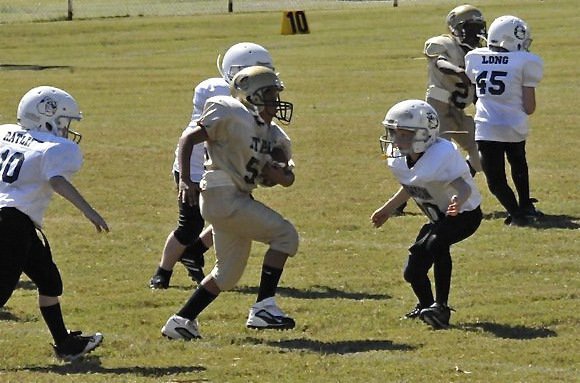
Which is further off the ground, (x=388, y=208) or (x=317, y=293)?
(x=388, y=208)

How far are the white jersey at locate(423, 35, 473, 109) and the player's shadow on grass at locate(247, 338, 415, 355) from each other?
486 cm

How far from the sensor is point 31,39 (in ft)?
111

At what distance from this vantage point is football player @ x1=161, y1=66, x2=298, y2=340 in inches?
306

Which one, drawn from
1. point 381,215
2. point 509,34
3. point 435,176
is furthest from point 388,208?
point 509,34

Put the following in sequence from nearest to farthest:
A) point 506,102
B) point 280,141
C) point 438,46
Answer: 1. point 280,141
2. point 506,102
3. point 438,46

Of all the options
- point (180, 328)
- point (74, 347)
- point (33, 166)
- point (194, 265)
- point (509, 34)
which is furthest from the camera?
point (509, 34)

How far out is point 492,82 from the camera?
11.9 m

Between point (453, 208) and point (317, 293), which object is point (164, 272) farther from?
point (453, 208)

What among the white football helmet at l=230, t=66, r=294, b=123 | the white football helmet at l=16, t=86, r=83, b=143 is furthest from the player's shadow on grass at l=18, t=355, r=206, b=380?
the white football helmet at l=230, t=66, r=294, b=123

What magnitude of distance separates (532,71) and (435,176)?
3.95m

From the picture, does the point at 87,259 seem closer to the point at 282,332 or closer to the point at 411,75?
the point at 282,332

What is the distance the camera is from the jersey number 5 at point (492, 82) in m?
11.9

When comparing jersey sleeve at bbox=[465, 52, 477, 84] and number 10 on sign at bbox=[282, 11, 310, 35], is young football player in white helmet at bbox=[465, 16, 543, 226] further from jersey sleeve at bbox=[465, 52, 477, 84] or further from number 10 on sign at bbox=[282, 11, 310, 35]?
number 10 on sign at bbox=[282, 11, 310, 35]

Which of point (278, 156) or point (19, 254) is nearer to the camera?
point (19, 254)
